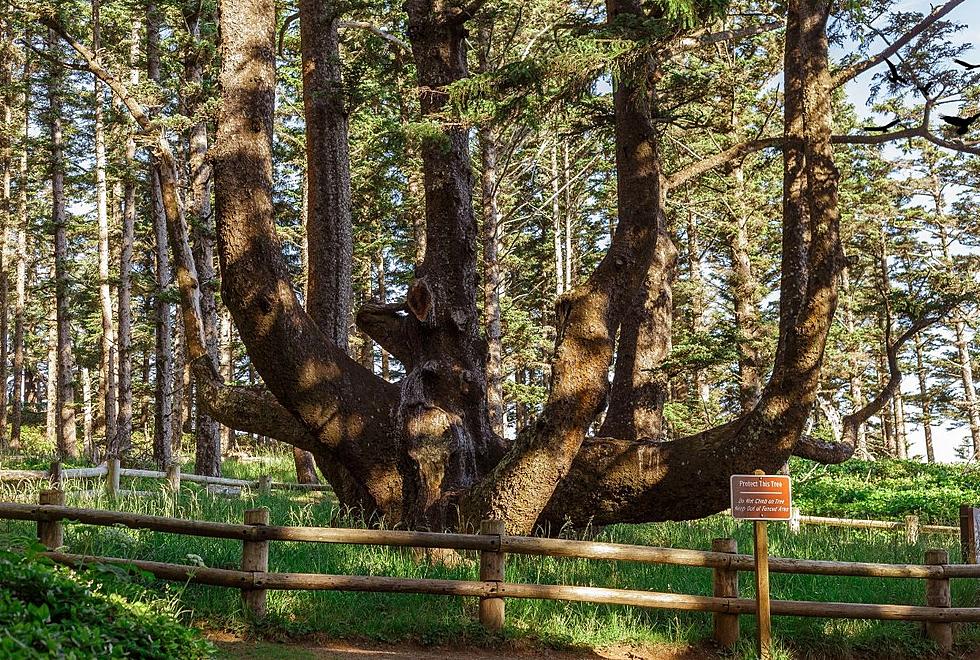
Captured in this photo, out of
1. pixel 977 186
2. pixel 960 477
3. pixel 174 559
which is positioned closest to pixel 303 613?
pixel 174 559

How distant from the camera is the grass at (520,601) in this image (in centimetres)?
748

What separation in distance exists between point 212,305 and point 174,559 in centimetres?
1137

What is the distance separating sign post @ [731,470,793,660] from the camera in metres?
6.96

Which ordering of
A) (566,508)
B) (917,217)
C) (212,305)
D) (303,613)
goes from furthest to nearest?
(917,217) < (212,305) < (566,508) < (303,613)

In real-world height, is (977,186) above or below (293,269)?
above

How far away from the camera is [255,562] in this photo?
745cm

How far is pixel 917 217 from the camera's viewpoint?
3481cm

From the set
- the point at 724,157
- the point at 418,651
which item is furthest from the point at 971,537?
the point at 418,651

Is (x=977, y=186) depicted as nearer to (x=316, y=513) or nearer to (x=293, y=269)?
(x=293, y=269)

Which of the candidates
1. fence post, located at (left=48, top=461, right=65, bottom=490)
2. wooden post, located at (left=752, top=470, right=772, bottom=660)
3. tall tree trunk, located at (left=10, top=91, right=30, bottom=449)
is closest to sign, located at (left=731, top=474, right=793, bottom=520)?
wooden post, located at (left=752, top=470, right=772, bottom=660)

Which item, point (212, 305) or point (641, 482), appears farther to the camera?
point (212, 305)

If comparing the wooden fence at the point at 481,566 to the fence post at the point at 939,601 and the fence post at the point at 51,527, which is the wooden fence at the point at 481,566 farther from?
the fence post at the point at 939,601

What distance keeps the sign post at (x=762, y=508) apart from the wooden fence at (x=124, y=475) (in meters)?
9.63

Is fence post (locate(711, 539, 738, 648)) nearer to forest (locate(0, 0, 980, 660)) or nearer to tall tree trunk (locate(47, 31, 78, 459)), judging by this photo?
forest (locate(0, 0, 980, 660))
